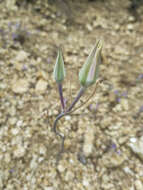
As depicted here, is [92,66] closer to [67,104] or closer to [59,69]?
[59,69]

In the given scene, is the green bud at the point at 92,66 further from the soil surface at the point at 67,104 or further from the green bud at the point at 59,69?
the soil surface at the point at 67,104

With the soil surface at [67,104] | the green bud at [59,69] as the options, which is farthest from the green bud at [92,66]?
the soil surface at [67,104]

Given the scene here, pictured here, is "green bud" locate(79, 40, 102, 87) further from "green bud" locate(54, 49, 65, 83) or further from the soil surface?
the soil surface

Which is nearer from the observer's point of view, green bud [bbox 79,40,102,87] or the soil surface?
green bud [bbox 79,40,102,87]

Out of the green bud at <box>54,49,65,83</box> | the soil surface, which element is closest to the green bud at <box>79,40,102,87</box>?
the green bud at <box>54,49,65,83</box>

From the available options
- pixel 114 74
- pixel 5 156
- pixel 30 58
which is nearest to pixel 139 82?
pixel 114 74

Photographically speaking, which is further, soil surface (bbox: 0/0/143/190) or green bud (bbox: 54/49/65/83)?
soil surface (bbox: 0/0/143/190)

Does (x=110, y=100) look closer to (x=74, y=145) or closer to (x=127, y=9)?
(x=74, y=145)
